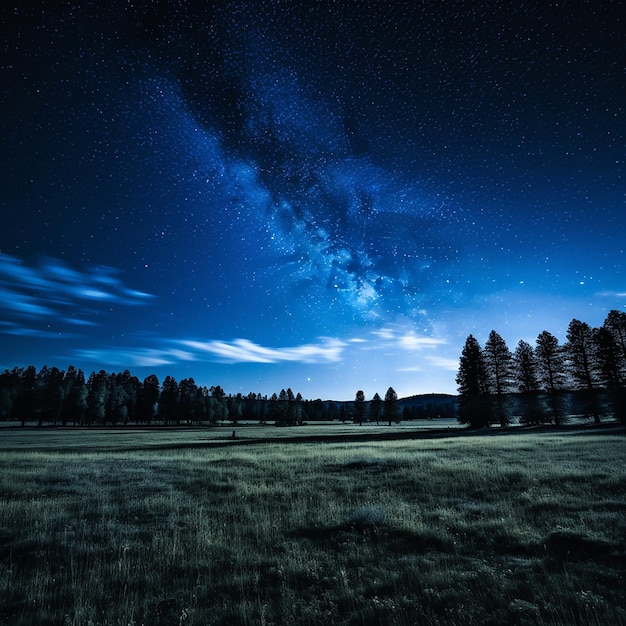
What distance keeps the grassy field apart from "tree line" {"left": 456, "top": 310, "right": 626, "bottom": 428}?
113 feet

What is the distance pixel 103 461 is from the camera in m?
21.6

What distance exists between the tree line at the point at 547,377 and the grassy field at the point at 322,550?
34581mm

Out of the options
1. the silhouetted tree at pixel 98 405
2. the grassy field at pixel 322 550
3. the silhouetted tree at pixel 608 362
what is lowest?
the grassy field at pixel 322 550

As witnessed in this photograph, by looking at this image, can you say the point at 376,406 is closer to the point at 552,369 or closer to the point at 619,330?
the point at 552,369

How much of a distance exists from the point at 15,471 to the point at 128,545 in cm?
1470

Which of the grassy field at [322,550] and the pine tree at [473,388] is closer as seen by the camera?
the grassy field at [322,550]

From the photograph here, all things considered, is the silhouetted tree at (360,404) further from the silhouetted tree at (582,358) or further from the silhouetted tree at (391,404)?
the silhouetted tree at (582,358)

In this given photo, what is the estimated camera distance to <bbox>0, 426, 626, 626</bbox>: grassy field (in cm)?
497

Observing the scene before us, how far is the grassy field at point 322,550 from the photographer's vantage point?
4969 mm

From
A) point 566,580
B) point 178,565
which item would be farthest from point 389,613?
point 178,565

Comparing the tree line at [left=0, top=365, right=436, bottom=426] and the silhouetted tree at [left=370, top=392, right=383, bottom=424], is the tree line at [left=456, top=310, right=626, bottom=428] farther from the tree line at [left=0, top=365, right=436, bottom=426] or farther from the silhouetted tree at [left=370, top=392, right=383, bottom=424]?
the silhouetted tree at [left=370, top=392, right=383, bottom=424]

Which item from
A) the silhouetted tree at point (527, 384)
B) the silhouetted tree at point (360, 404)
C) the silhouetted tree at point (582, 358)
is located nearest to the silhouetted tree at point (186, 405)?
the silhouetted tree at point (360, 404)

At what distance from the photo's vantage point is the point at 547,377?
46188mm

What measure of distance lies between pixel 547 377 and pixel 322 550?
49.7 metres
